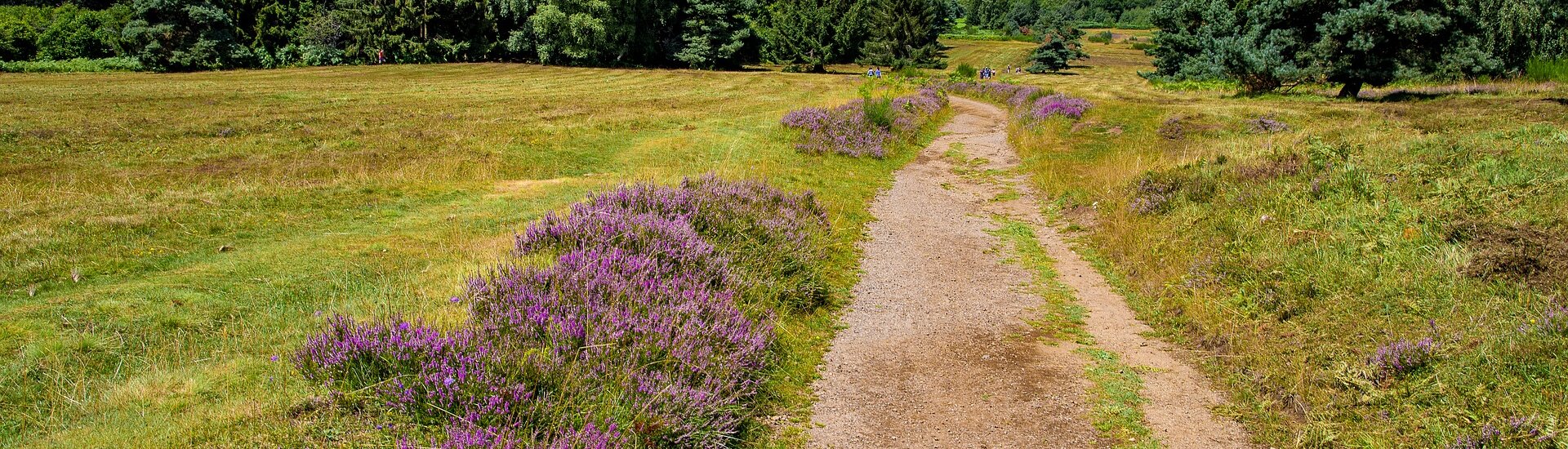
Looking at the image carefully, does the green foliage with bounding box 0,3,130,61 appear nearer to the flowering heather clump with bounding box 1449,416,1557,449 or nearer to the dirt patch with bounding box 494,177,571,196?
the dirt patch with bounding box 494,177,571,196

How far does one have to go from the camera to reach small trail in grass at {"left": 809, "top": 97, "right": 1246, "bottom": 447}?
499cm

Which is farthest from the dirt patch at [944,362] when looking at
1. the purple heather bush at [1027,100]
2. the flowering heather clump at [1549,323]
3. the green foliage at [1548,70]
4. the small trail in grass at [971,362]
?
the green foliage at [1548,70]

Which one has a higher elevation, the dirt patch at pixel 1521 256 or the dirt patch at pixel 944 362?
the dirt patch at pixel 1521 256

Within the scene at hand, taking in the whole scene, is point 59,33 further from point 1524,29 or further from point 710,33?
point 1524,29

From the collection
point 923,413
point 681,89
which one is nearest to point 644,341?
point 923,413

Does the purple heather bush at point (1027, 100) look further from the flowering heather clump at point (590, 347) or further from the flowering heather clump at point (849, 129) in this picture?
the flowering heather clump at point (590, 347)

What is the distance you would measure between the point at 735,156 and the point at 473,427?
1260 cm

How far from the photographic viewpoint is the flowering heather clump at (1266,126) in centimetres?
1683

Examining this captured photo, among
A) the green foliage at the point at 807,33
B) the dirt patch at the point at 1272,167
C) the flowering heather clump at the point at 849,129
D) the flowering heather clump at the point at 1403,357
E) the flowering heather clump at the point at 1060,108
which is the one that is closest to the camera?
the flowering heather clump at the point at 1403,357

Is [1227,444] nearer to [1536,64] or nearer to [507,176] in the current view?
[507,176]

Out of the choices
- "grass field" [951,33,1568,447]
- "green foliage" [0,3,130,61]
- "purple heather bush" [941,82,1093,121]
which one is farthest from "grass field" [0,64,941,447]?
"green foliage" [0,3,130,61]

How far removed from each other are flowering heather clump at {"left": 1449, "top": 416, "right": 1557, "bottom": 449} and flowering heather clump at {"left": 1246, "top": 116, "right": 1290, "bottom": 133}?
1435cm

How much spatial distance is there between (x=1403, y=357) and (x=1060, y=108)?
69.8 feet

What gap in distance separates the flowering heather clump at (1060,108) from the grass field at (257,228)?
881 centimetres
